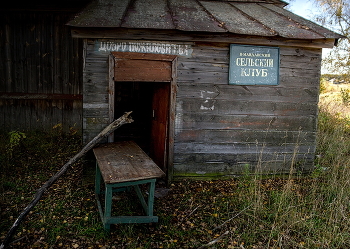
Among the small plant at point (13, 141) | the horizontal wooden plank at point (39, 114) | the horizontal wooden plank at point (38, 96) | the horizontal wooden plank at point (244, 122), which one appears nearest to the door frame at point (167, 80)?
the horizontal wooden plank at point (244, 122)

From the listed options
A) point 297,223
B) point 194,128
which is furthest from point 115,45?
point 297,223

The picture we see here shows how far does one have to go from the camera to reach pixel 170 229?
4.20 meters

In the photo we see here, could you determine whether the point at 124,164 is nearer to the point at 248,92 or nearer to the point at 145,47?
the point at 145,47

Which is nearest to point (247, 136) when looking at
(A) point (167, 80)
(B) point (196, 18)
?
(A) point (167, 80)

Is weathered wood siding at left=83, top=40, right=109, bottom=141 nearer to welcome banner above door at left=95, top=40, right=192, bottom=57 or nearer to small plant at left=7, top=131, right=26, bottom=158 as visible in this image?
welcome banner above door at left=95, top=40, right=192, bottom=57

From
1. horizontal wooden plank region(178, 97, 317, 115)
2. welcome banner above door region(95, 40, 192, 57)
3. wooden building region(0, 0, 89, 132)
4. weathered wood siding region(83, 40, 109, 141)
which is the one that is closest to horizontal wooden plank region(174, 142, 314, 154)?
horizontal wooden plank region(178, 97, 317, 115)

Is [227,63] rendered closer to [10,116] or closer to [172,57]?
[172,57]

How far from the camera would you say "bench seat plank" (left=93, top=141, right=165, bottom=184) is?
3.70 meters

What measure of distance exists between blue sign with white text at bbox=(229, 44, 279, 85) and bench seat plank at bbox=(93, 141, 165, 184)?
241 centimetres

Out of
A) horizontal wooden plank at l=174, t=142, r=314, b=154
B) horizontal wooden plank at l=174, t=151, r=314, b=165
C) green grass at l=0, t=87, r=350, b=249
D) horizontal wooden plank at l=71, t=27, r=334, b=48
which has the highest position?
horizontal wooden plank at l=71, t=27, r=334, b=48

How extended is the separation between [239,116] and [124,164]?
8.93 ft

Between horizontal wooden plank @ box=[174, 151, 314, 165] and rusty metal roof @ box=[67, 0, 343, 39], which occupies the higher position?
rusty metal roof @ box=[67, 0, 343, 39]

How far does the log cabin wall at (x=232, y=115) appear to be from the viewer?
221 inches

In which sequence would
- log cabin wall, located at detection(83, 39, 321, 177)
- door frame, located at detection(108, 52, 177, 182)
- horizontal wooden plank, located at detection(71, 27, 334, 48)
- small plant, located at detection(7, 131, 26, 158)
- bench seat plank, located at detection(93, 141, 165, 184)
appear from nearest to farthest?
bench seat plank, located at detection(93, 141, 165, 184)
horizontal wooden plank, located at detection(71, 27, 334, 48)
door frame, located at detection(108, 52, 177, 182)
log cabin wall, located at detection(83, 39, 321, 177)
small plant, located at detection(7, 131, 26, 158)
